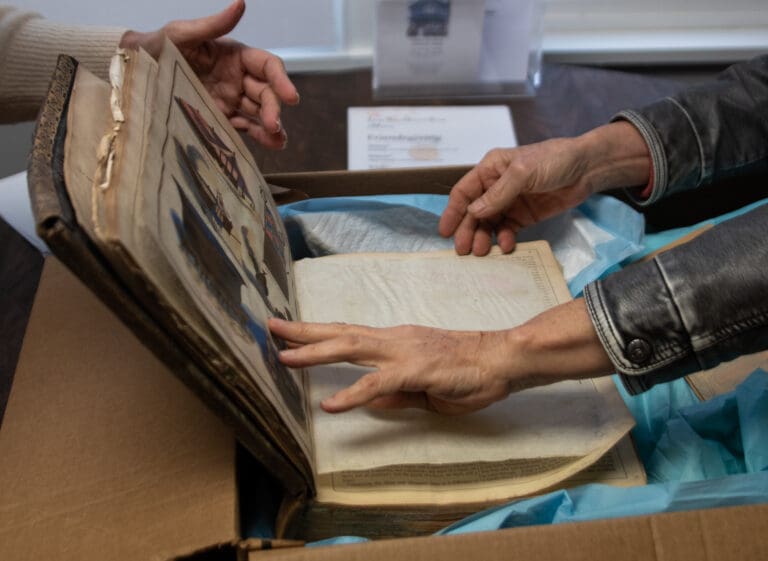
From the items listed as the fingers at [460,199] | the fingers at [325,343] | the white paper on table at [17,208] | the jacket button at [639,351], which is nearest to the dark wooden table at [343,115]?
the white paper on table at [17,208]

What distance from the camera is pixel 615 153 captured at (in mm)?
696

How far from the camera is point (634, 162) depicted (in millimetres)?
700

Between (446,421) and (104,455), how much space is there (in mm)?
257

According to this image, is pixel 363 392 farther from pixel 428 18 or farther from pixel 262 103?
pixel 428 18

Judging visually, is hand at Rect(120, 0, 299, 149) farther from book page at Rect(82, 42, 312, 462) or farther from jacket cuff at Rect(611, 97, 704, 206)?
jacket cuff at Rect(611, 97, 704, 206)

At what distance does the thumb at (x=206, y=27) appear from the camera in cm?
67

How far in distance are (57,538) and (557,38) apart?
3.34 ft

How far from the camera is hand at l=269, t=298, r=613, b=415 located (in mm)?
477

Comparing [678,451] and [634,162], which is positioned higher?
[634,162]

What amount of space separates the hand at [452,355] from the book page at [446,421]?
0.03 metres

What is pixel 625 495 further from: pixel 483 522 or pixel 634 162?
pixel 634 162

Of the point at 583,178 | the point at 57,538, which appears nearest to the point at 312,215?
the point at 583,178

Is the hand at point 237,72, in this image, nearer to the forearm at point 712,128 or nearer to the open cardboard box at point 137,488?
the open cardboard box at point 137,488

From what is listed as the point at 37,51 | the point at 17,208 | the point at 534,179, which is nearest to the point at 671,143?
the point at 534,179
